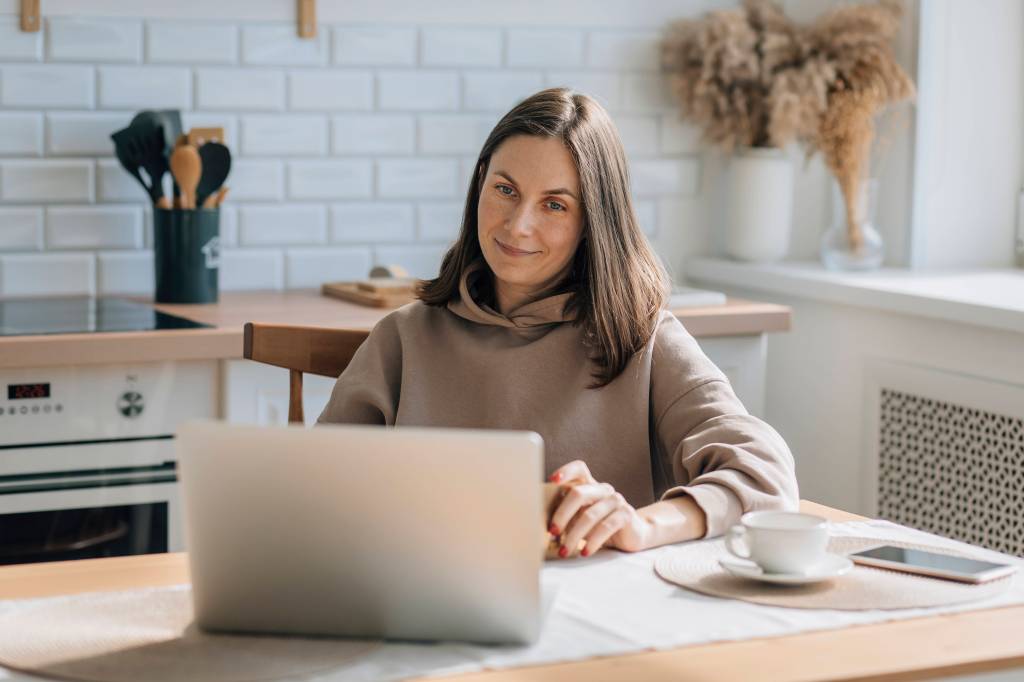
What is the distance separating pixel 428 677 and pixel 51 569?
1.68ft

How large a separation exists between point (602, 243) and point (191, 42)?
155 cm

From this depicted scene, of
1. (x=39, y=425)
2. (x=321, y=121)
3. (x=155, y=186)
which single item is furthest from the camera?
(x=321, y=121)

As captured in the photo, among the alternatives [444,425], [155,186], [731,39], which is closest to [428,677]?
[444,425]

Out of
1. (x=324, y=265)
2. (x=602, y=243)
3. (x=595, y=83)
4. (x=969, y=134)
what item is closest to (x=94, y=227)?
(x=324, y=265)

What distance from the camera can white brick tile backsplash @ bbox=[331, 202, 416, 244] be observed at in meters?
3.30

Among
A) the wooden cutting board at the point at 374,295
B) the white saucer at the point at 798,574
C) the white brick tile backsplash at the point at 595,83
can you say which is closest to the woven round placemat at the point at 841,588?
the white saucer at the point at 798,574

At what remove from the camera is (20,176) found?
9.86 feet

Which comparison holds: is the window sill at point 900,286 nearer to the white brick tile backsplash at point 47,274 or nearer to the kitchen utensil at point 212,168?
the kitchen utensil at point 212,168

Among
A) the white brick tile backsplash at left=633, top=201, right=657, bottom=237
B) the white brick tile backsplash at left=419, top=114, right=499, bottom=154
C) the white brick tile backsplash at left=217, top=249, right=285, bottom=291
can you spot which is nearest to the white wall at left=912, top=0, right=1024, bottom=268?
the white brick tile backsplash at left=633, top=201, right=657, bottom=237

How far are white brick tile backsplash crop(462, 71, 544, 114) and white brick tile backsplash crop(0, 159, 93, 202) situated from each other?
895 mm

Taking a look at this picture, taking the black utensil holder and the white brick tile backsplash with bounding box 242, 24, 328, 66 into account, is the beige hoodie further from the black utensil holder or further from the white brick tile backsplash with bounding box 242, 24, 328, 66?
the white brick tile backsplash with bounding box 242, 24, 328, 66

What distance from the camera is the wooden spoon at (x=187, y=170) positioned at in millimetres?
2869

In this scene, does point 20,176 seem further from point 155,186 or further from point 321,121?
point 321,121

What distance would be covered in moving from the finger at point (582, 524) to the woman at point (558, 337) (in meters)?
0.34
